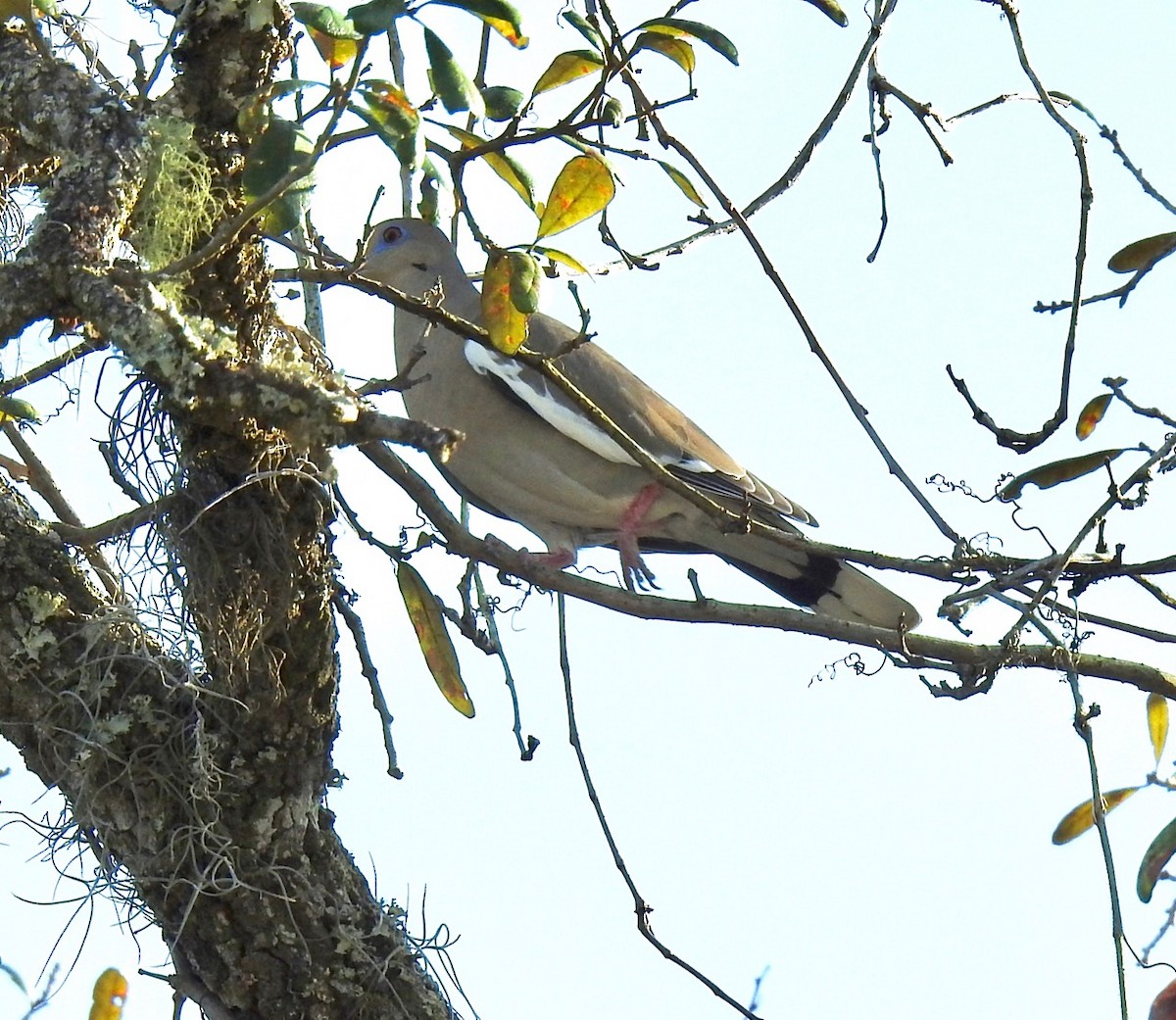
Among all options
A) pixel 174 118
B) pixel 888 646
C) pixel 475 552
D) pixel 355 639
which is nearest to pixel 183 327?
pixel 174 118

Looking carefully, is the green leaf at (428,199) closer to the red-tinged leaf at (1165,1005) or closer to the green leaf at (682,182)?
the green leaf at (682,182)

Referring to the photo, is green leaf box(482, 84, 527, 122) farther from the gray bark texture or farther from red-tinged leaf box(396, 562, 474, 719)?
red-tinged leaf box(396, 562, 474, 719)

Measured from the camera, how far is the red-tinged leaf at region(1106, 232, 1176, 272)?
7.23ft

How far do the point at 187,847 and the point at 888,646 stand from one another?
0.98 meters

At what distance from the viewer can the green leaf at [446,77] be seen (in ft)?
5.95

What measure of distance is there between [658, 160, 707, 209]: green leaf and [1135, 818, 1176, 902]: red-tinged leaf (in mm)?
1149

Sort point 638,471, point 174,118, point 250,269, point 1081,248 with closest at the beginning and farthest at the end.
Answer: point 174,118, point 250,269, point 1081,248, point 638,471

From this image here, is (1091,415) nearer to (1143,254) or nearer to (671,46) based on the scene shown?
(1143,254)

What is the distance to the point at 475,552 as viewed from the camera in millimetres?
2410

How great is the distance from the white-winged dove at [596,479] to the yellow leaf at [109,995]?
1370mm

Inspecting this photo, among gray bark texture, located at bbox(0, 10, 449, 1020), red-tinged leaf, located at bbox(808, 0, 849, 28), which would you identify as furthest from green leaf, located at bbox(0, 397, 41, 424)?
red-tinged leaf, located at bbox(808, 0, 849, 28)

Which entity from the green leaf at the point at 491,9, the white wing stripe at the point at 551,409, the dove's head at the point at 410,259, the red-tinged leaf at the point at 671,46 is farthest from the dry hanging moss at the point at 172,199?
the dove's head at the point at 410,259

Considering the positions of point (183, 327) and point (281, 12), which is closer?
point (183, 327)

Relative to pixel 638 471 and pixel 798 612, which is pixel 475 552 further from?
pixel 638 471
